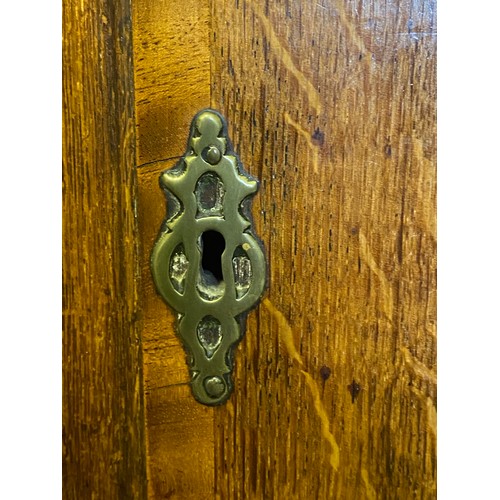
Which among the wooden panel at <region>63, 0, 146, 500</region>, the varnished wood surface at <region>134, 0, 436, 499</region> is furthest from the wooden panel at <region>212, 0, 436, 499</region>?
the wooden panel at <region>63, 0, 146, 500</region>

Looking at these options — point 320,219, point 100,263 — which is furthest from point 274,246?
point 100,263

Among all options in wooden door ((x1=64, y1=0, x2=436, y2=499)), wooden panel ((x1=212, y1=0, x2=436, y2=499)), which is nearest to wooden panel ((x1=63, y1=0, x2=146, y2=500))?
wooden door ((x1=64, y1=0, x2=436, y2=499))

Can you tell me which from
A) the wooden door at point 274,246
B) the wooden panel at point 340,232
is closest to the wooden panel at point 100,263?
the wooden door at point 274,246

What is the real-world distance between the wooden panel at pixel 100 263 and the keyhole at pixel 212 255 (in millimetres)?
77

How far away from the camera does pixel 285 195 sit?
27.5 inches

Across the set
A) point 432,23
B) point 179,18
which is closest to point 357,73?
point 432,23

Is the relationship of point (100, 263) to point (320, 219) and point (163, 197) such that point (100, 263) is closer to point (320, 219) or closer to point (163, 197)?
point (163, 197)

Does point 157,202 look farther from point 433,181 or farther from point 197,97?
point 433,181

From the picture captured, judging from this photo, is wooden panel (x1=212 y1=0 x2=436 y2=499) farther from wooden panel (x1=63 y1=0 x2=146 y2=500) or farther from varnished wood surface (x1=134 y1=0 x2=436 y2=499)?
wooden panel (x1=63 y1=0 x2=146 y2=500)

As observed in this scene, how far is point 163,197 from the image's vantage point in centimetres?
71

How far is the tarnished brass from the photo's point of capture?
0.70 meters

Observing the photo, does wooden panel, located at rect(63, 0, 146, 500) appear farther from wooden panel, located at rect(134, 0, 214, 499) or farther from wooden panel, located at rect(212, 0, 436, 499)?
wooden panel, located at rect(212, 0, 436, 499)

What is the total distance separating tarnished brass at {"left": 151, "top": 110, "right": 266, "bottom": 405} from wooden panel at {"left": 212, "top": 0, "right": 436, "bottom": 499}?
2 cm

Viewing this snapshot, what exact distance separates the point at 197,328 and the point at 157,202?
0.14 meters
